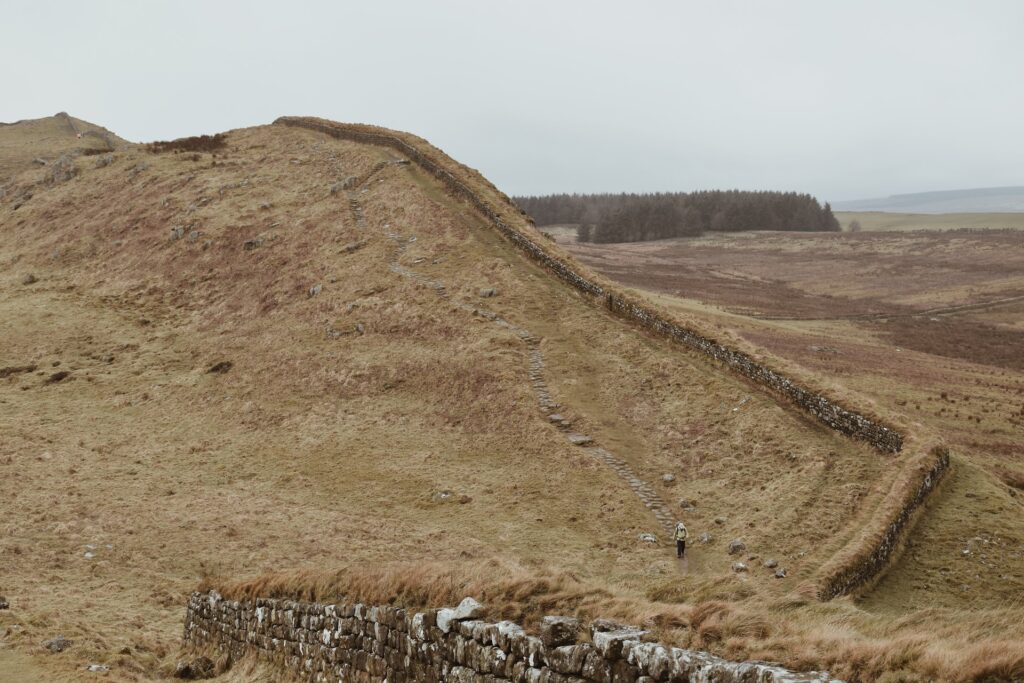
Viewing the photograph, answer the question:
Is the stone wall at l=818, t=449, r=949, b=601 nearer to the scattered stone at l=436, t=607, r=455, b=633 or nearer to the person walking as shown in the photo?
the person walking

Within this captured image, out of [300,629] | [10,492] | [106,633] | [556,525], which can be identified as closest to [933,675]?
[300,629]

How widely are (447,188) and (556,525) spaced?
38.3m

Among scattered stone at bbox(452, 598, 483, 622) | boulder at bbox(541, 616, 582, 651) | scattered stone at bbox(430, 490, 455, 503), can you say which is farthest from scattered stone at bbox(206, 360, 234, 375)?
boulder at bbox(541, 616, 582, 651)

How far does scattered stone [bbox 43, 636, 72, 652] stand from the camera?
53.2ft

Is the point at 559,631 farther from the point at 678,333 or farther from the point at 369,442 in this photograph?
the point at 678,333

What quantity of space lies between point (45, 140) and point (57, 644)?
122 m

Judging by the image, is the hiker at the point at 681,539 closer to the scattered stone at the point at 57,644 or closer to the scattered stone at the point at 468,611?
the scattered stone at the point at 468,611

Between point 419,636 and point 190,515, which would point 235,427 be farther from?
point 419,636

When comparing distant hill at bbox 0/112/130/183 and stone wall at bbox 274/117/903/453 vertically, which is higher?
distant hill at bbox 0/112/130/183

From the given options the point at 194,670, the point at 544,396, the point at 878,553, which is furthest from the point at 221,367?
the point at 878,553

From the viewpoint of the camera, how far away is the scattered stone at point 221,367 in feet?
143

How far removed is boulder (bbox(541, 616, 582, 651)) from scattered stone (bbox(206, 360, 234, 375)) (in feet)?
122

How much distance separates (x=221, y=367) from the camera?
43.8m

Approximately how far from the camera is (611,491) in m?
28.4
